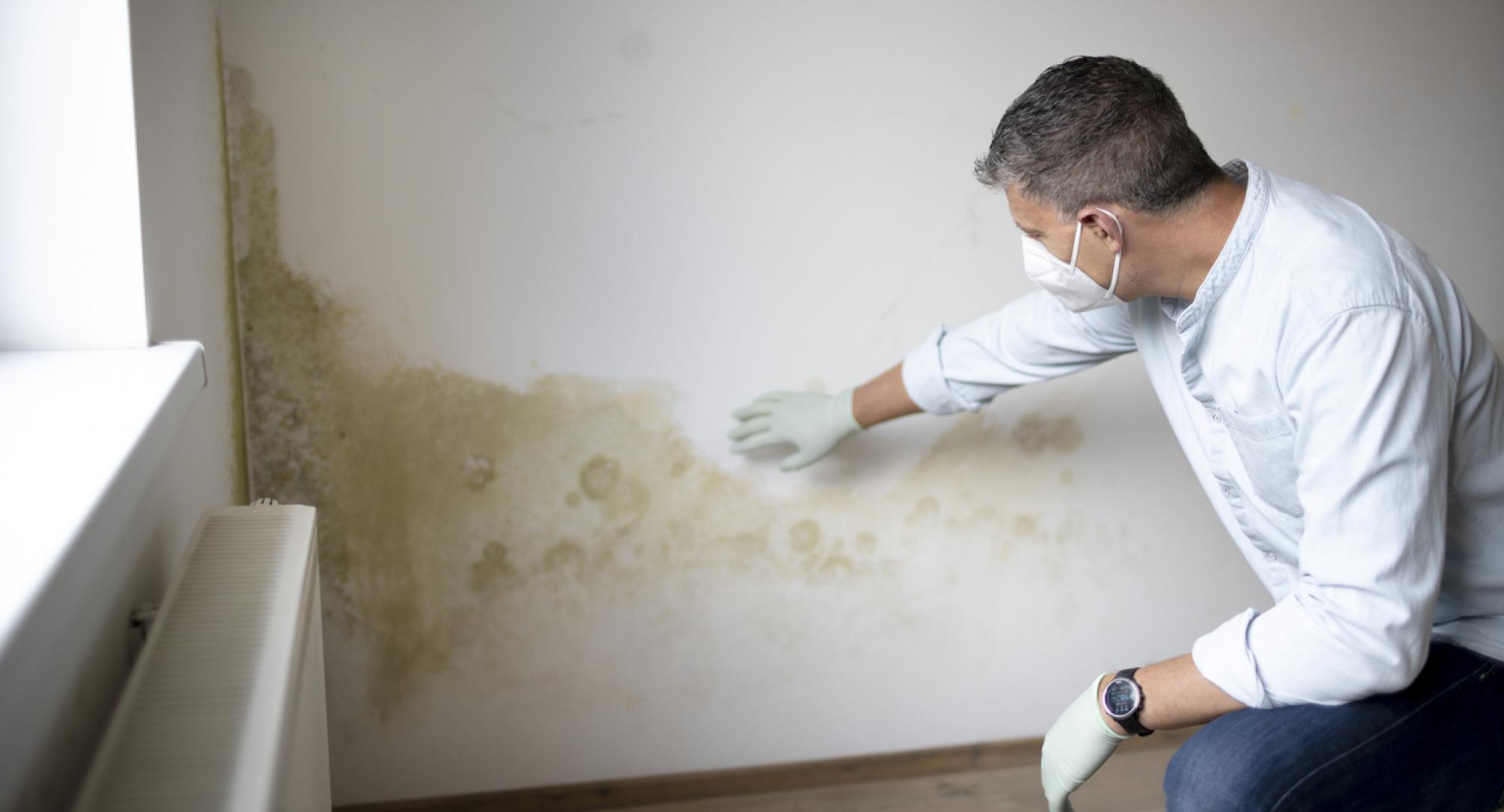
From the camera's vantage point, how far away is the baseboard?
192 cm

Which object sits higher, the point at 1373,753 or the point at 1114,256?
the point at 1114,256

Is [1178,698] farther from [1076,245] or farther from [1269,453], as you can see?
[1076,245]

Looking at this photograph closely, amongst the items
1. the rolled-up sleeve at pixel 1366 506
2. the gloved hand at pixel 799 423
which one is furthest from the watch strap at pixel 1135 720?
the gloved hand at pixel 799 423

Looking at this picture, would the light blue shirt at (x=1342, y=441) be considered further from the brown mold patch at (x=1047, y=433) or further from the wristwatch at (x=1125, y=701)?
the brown mold patch at (x=1047, y=433)

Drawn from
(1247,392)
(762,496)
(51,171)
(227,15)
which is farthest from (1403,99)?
(51,171)

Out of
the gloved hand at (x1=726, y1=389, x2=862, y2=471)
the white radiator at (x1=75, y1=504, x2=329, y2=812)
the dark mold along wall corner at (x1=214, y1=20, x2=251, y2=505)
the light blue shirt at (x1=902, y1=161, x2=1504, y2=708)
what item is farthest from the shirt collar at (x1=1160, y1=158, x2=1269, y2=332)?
the dark mold along wall corner at (x1=214, y1=20, x2=251, y2=505)

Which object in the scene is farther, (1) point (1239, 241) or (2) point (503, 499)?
(2) point (503, 499)

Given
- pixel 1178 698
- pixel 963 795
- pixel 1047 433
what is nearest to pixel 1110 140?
pixel 1178 698

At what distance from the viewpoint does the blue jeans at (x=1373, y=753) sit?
119 cm

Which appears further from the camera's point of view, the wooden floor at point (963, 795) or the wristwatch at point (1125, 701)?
the wooden floor at point (963, 795)

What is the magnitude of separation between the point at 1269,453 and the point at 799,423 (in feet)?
2.52

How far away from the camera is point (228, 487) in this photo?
1.50 meters

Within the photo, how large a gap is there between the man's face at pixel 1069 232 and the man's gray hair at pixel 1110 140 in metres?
0.03

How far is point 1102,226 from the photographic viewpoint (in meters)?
1.23
